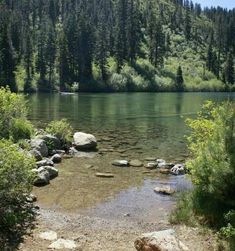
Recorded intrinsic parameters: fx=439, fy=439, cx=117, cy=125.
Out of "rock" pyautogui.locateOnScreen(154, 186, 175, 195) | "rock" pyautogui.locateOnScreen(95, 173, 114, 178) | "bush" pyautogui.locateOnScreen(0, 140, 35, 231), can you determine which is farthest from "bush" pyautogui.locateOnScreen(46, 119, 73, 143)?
"bush" pyautogui.locateOnScreen(0, 140, 35, 231)

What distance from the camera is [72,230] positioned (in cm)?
1396

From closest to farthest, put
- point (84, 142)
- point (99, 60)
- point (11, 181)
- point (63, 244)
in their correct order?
point (63, 244) → point (11, 181) → point (84, 142) → point (99, 60)

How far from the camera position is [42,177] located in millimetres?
20344

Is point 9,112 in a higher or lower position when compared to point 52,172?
higher

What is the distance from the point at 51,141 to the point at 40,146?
2.49 m

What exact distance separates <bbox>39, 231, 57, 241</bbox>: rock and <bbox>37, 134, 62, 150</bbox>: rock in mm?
14720

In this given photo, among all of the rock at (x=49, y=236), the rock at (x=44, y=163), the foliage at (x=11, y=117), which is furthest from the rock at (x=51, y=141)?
the rock at (x=49, y=236)

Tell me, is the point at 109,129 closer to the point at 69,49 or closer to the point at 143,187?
the point at 143,187

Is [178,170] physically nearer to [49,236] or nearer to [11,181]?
[49,236]

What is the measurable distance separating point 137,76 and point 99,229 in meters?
129

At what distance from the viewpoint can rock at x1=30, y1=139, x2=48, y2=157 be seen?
25.6 meters

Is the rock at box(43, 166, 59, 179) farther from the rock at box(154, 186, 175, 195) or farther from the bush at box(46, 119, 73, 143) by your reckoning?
the bush at box(46, 119, 73, 143)

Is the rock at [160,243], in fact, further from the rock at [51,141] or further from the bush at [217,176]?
the rock at [51,141]

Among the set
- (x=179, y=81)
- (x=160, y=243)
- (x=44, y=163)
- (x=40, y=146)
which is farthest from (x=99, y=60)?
(x=160, y=243)
